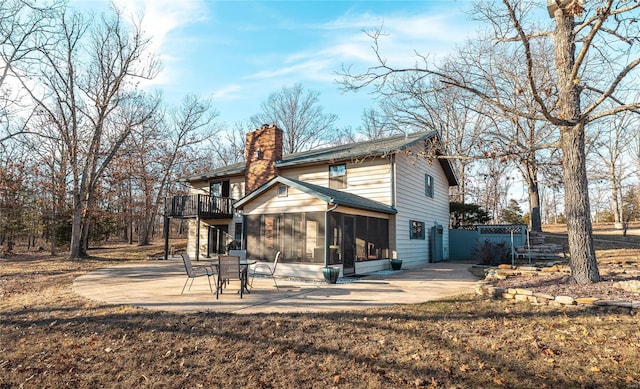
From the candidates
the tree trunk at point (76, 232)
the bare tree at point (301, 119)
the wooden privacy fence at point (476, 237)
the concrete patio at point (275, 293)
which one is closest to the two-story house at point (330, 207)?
the wooden privacy fence at point (476, 237)

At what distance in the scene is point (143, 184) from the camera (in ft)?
96.9

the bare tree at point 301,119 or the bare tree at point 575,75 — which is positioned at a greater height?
the bare tree at point 301,119

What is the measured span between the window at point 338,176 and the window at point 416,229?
10.9ft

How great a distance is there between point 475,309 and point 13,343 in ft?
22.8

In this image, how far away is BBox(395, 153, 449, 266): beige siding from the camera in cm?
1370

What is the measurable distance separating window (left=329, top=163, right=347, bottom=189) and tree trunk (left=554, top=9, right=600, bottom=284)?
313 inches

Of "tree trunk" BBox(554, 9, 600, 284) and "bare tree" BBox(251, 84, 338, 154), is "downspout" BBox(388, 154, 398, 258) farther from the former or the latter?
"bare tree" BBox(251, 84, 338, 154)

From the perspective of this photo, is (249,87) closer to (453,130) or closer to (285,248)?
(285,248)

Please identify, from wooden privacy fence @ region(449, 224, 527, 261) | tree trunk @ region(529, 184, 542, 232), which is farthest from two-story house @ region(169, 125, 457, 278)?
tree trunk @ region(529, 184, 542, 232)

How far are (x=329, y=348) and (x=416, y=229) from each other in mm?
11711

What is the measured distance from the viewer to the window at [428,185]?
16.5m

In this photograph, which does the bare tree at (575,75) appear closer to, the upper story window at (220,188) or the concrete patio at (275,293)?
the concrete patio at (275,293)

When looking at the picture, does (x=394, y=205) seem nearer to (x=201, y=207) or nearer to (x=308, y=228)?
(x=308, y=228)

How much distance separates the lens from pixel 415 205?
596 inches
